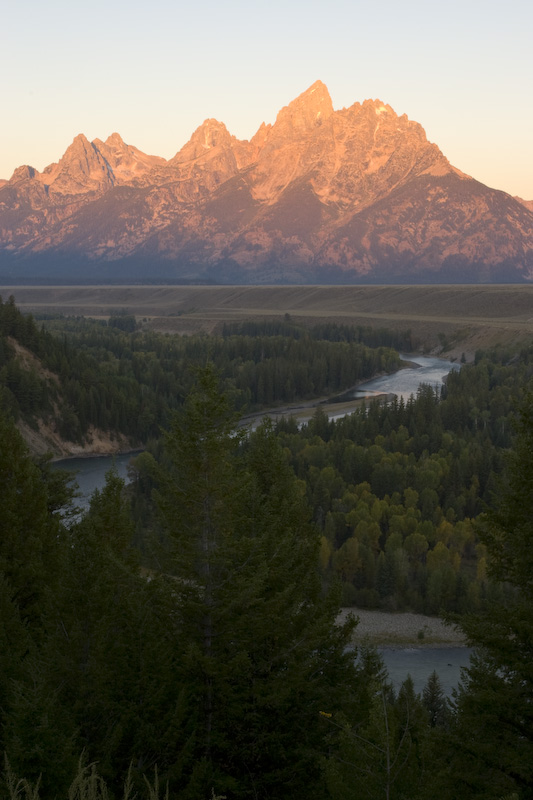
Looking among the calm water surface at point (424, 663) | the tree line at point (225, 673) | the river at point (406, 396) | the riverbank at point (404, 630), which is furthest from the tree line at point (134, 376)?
the tree line at point (225, 673)

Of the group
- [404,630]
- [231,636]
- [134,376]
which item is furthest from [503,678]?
[134,376]

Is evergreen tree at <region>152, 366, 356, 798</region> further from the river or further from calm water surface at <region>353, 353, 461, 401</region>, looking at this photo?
calm water surface at <region>353, 353, 461, 401</region>

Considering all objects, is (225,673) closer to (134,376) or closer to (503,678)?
(503,678)

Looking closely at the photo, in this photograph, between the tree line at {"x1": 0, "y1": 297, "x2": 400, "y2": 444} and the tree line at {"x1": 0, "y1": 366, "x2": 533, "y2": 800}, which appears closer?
the tree line at {"x1": 0, "y1": 366, "x2": 533, "y2": 800}

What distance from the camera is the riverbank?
2414 inches

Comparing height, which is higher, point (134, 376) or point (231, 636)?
point (231, 636)

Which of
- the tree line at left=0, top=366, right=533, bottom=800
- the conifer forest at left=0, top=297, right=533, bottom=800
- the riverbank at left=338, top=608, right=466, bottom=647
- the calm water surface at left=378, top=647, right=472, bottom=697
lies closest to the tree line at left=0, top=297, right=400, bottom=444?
the riverbank at left=338, top=608, right=466, bottom=647

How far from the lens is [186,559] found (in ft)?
71.8

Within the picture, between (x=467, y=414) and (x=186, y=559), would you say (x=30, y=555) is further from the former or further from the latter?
(x=467, y=414)

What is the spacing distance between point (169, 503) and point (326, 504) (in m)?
61.6

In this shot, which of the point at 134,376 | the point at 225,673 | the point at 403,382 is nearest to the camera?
the point at 225,673

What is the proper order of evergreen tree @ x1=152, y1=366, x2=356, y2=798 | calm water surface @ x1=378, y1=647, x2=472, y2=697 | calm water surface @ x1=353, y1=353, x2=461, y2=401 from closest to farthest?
evergreen tree @ x1=152, y1=366, x2=356, y2=798
calm water surface @ x1=378, y1=647, x2=472, y2=697
calm water surface @ x1=353, y1=353, x2=461, y2=401

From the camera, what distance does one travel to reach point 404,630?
2507 inches

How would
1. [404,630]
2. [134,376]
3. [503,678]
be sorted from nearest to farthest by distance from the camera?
[503,678] → [404,630] → [134,376]
